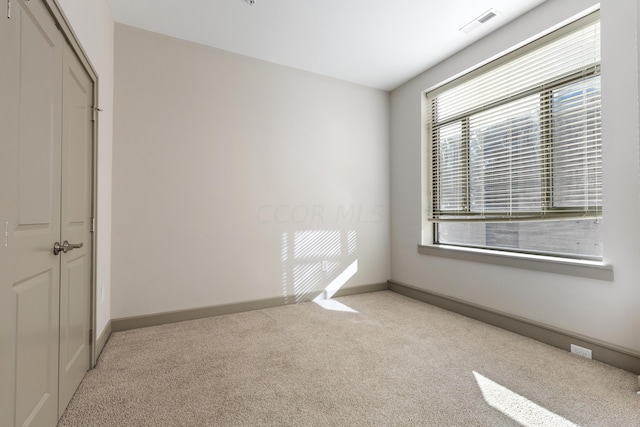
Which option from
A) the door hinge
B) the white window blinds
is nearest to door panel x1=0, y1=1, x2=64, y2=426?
the door hinge

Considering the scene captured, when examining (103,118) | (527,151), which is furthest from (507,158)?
(103,118)

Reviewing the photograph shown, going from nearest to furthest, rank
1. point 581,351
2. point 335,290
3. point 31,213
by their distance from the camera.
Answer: point 31,213, point 581,351, point 335,290

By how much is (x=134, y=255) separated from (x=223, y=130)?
5.12ft

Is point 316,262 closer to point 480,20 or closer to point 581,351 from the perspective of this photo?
point 581,351

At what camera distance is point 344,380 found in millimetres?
1990

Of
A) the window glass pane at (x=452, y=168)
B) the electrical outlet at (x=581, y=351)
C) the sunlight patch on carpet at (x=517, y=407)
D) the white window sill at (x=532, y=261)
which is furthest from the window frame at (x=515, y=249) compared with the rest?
the sunlight patch on carpet at (x=517, y=407)

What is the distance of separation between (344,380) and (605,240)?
2159 mm

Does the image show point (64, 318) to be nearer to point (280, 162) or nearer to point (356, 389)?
point (356, 389)

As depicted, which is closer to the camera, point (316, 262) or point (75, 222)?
point (75, 222)

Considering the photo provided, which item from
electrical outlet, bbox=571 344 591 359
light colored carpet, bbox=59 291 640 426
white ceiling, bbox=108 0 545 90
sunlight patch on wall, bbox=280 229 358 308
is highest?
white ceiling, bbox=108 0 545 90

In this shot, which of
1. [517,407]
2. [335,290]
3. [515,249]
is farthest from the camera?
[335,290]

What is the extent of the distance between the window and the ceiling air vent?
41cm

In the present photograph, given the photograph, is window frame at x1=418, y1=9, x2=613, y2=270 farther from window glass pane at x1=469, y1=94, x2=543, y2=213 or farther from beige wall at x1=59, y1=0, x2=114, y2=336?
beige wall at x1=59, y1=0, x2=114, y2=336

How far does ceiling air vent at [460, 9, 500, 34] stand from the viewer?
2718 millimetres
